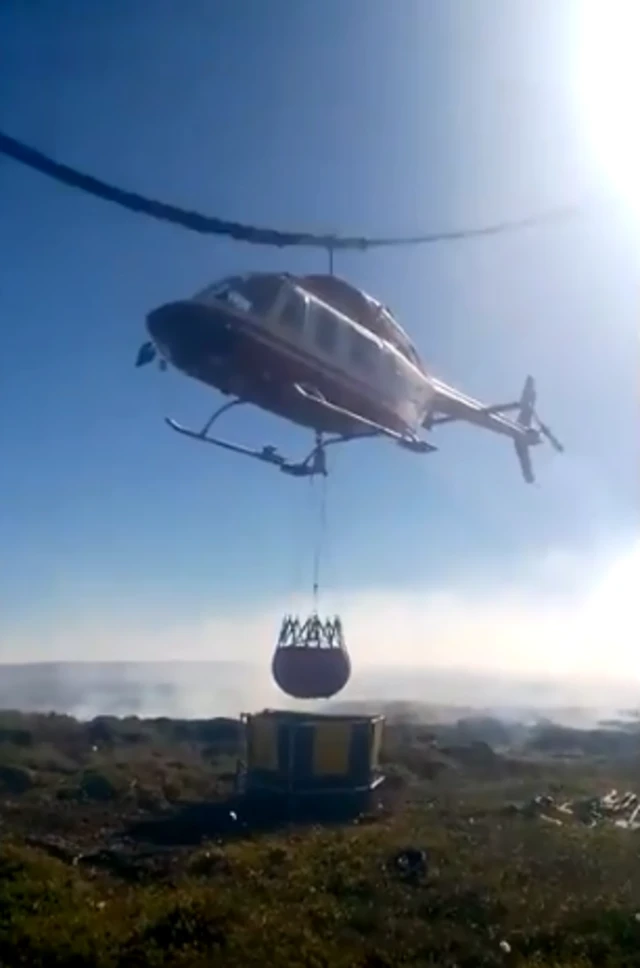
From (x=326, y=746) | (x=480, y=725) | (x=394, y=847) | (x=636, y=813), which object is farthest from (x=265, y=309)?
(x=480, y=725)

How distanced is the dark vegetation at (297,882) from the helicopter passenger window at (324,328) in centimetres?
852

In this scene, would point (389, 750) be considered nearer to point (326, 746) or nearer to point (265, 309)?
point (326, 746)

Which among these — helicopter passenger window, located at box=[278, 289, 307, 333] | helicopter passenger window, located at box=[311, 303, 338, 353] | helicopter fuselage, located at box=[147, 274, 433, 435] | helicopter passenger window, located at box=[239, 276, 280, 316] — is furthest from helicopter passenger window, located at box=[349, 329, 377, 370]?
helicopter passenger window, located at box=[239, 276, 280, 316]

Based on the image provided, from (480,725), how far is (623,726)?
8.48 meters

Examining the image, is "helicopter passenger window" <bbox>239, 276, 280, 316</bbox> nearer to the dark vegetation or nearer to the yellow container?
the dark vegetation

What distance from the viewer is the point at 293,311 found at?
15.8m

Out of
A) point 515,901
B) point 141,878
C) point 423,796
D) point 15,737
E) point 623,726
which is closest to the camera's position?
point 515,901

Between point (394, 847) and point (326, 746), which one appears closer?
point (394, 847)

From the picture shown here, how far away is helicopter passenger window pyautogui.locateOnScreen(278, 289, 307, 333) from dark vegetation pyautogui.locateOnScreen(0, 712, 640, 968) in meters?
8.74


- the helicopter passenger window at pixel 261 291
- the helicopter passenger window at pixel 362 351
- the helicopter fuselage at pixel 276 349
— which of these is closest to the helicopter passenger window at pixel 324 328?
the helicopter fuselage at pixel 276 349

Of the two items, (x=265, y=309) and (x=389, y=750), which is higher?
(x=265, y=309)

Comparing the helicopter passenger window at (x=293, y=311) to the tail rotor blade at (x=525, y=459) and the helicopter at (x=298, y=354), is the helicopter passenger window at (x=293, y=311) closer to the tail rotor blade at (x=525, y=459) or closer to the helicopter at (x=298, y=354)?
the helicopter at (x=298, y=354)

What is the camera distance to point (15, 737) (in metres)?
35.0

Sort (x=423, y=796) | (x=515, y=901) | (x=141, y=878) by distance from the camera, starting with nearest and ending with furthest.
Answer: (x=515, y=901) < (x=141, y=878) < (x=423, y=796)
